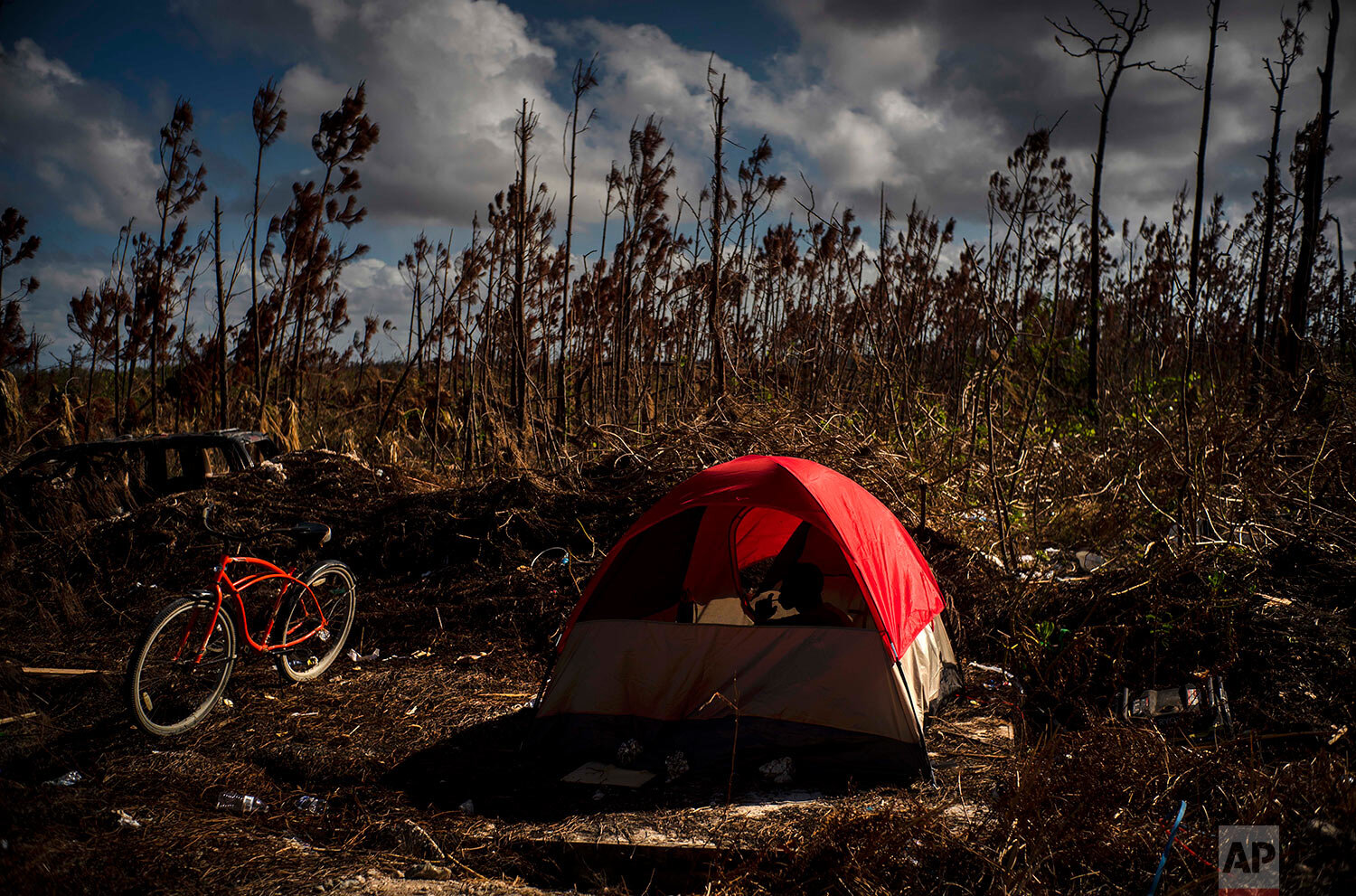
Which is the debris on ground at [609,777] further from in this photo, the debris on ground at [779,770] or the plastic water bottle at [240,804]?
the plastic water bottle at [240,804]

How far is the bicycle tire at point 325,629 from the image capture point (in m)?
5.35

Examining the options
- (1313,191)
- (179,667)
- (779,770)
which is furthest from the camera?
(1313,191)

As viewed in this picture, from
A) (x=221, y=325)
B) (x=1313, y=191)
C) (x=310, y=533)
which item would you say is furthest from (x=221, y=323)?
(x=1313, y=191)

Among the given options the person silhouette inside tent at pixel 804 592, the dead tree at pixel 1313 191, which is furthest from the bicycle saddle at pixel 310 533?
the dead tree at pixel 1313 191

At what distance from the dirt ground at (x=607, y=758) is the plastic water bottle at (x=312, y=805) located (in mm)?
38

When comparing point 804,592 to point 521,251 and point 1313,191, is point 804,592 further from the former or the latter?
point 1313,191

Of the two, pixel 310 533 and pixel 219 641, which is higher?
pixel 310 533

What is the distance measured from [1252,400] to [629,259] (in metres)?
7.26

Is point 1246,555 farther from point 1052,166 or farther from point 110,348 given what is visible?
point 110,348

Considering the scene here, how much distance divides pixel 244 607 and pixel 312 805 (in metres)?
2.04

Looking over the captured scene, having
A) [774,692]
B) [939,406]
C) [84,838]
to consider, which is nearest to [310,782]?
[84,838]

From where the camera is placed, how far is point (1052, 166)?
475 inches

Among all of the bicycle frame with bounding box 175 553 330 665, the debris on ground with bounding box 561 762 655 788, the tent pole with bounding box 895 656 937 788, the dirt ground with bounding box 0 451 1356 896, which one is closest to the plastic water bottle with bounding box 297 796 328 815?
the dirt ground with bounding box 0 451 1356 896

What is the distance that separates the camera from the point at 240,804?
144 inches
